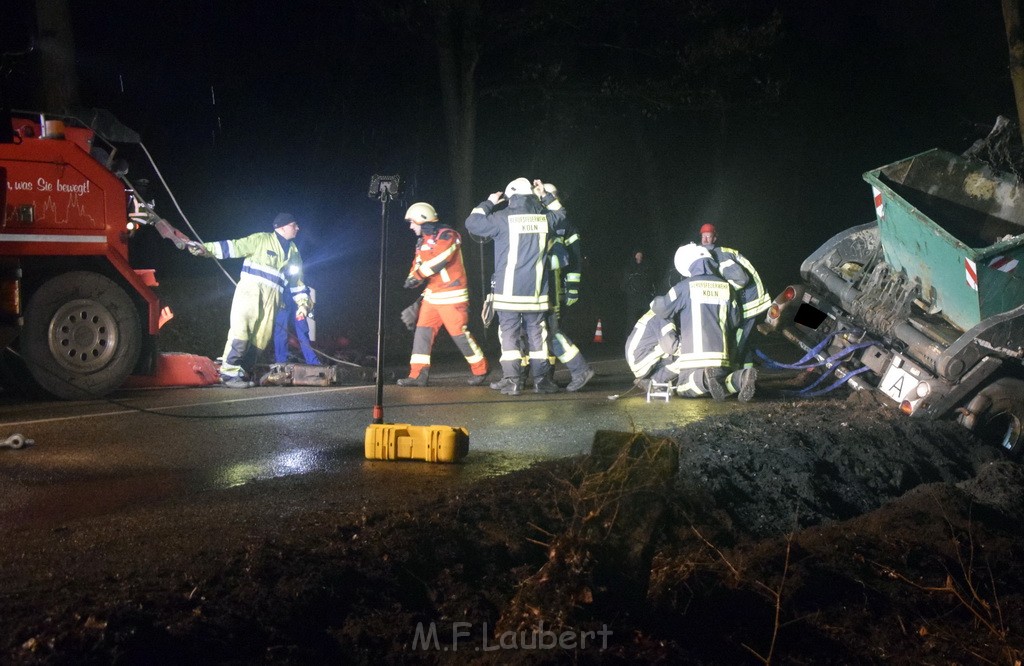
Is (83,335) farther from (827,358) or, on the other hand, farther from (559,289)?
(827,358)

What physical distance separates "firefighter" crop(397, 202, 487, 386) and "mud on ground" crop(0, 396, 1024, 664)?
4.48m

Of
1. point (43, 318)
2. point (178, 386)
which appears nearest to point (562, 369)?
point (178, 386)

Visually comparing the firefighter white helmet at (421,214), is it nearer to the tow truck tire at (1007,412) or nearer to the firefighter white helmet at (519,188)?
the firefighter white helmet at (519,188)

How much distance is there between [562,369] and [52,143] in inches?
239

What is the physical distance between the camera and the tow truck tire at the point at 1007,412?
833cm

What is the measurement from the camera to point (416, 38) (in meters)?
18.9

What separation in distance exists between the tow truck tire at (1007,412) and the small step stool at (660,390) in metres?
2.84

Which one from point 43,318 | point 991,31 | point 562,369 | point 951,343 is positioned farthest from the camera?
point 991,31

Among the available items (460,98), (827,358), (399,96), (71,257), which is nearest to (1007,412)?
(827,358)

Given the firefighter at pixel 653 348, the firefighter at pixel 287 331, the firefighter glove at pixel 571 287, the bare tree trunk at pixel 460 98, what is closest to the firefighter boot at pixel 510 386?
the firefighter glove at pixel 571 287

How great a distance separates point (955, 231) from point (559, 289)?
3.83m

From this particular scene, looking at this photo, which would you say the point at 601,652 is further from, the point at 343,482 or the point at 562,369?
the point at 562,369

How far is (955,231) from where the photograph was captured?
9.48 metres

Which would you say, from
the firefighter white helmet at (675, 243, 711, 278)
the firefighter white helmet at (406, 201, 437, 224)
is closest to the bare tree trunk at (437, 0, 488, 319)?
Answer: the firefighter white helmet at (406, 201, 437, 224)
